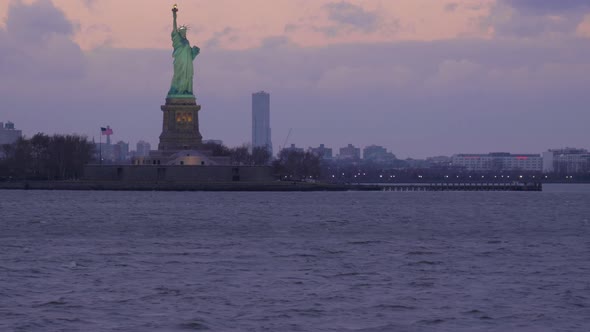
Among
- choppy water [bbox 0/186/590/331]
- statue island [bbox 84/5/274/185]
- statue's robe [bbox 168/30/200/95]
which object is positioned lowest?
choppy water [bbox 0/186/590/331]

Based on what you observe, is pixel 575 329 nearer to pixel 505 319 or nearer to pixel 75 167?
pixel 505 319

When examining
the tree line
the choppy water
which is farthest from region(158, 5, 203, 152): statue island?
the choppy water

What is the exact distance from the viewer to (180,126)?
124438 millimetres

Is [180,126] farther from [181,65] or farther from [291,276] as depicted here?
[291,276]

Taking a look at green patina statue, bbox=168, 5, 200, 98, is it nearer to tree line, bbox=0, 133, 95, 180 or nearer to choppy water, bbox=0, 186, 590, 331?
tree line, bbox=0, 133, 95, 180

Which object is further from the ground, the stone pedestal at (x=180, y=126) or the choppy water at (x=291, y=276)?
the stone pedestal at (x=180, y=126)

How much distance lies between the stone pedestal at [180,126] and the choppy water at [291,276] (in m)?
61.3

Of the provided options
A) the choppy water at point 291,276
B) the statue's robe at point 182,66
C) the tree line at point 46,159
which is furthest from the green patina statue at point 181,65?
the choppy water at point 291,276

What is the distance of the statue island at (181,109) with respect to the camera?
124375 millimetres

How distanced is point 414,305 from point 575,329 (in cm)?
415

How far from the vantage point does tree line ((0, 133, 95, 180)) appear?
141 metres

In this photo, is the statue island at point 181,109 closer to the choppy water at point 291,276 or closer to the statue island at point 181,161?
the statue island at point 181,161

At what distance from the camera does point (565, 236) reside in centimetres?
5453

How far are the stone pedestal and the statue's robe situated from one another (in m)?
1.24
